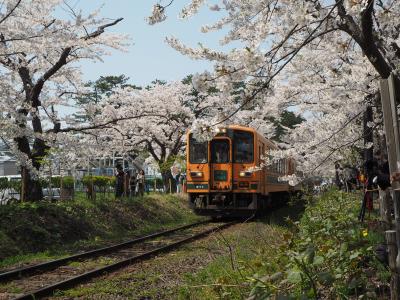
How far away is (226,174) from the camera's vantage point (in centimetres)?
1427

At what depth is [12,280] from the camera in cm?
694

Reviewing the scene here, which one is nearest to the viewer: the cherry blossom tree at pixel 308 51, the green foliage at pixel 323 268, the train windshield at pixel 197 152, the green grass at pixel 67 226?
the green foliage at pixel 323 268

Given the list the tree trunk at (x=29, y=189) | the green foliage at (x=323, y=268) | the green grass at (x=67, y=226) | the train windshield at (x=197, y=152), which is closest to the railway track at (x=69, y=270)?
the green grass at (x=67, y=226)

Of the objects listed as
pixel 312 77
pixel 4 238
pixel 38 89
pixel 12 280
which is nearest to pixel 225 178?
pixel 312 77

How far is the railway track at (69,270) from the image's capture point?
611 centimetres

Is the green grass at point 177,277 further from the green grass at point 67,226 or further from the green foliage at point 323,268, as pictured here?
the green grass at point 67,226

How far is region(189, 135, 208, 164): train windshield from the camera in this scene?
14.5 metres

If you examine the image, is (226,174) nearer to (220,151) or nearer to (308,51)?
(220,151)

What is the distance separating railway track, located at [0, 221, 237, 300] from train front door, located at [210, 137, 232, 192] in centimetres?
359

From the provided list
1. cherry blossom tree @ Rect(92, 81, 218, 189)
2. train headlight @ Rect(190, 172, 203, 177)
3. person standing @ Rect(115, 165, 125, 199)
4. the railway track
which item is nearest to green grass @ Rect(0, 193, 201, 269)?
the railway track

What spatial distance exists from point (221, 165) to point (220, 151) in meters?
0.41

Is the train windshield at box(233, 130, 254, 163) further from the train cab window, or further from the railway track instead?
the railway track

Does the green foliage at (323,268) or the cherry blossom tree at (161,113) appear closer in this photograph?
the green foliage at (323,268)

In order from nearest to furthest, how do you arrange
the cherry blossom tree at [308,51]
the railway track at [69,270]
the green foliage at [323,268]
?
the green foliage at [323,268] < the cherry blossom tree at [308,51] < the railway track at [69,270]
